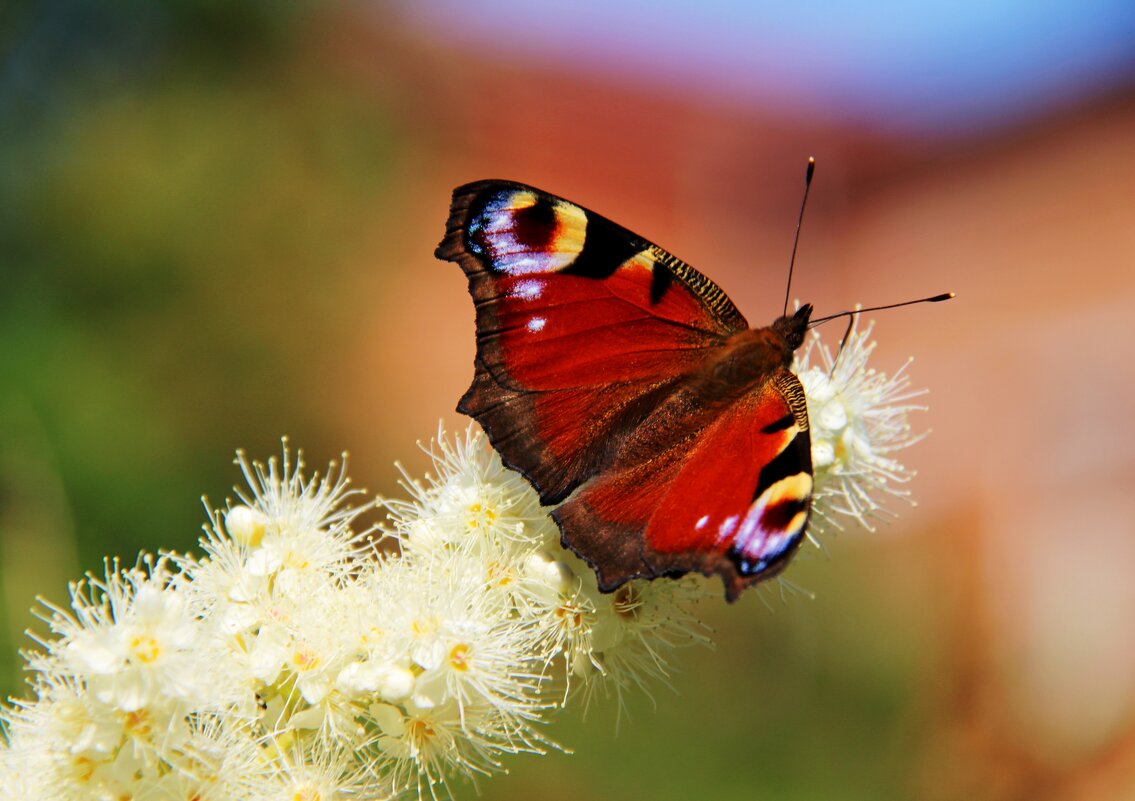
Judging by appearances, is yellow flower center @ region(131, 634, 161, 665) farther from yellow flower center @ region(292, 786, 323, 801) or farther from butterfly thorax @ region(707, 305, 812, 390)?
butterfly thorax @ region(707, 305, 812, 390)

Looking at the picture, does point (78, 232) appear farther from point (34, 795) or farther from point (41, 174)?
point (34, 795)

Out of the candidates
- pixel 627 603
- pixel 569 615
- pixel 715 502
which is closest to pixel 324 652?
pixel 569 615

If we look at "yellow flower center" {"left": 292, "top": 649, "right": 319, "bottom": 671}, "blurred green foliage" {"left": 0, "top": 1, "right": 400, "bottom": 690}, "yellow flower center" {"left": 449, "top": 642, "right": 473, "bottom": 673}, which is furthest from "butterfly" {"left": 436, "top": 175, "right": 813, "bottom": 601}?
"blurred green foliage" {"left": 0, "top": 1, "right": 400, "bottom": 690}

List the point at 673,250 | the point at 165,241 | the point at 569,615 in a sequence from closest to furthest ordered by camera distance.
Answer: the point at 569,615
the point at 165,241
the point at 673,250

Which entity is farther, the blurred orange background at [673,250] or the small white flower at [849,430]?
the blurred orange background at [673,250]

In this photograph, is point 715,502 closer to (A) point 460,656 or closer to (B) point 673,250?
(A) point 460,656

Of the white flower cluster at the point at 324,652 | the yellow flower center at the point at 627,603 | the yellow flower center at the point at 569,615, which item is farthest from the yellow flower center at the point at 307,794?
the yellow flower center at the point at 627,603

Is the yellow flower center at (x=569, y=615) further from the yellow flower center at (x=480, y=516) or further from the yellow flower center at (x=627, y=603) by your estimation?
the yellow flower center at (x=480, y=516)
